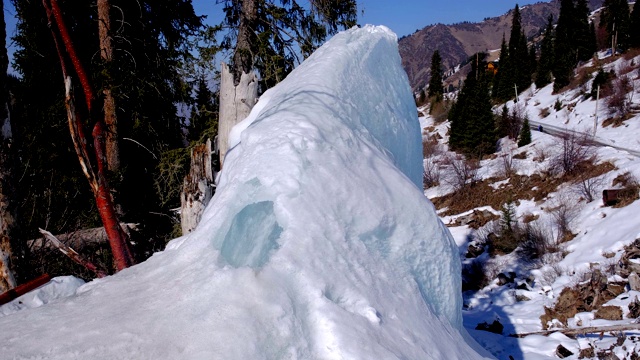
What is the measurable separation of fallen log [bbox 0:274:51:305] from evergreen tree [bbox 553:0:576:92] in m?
44.9

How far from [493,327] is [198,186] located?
822cm

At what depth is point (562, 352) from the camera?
7.38 metres

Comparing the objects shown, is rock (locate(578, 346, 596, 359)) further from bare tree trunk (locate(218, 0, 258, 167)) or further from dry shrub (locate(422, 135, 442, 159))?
dry shrub (locate(422, 135, 442, 159))

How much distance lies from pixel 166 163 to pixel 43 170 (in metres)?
3.32

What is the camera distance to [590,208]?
15.8 metres

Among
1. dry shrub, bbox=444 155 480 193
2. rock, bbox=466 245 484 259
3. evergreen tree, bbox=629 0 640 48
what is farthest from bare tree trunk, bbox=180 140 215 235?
evergreen tree, bbox=629 0 640 48

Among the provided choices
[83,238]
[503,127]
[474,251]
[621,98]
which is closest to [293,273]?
[83,238]

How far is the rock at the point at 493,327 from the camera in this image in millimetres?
9047

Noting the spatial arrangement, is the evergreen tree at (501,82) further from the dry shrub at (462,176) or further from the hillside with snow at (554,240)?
the dry shrub at (462,176)

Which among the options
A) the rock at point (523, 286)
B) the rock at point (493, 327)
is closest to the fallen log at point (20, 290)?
the rock at point (493, 327)

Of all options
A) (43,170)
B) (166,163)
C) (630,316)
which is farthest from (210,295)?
(630,316)

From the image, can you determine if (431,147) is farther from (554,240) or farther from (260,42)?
(260,42)

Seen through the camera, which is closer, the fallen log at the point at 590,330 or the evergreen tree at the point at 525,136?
the fallen log at the point at 590,330

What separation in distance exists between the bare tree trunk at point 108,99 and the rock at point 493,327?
8.37m
